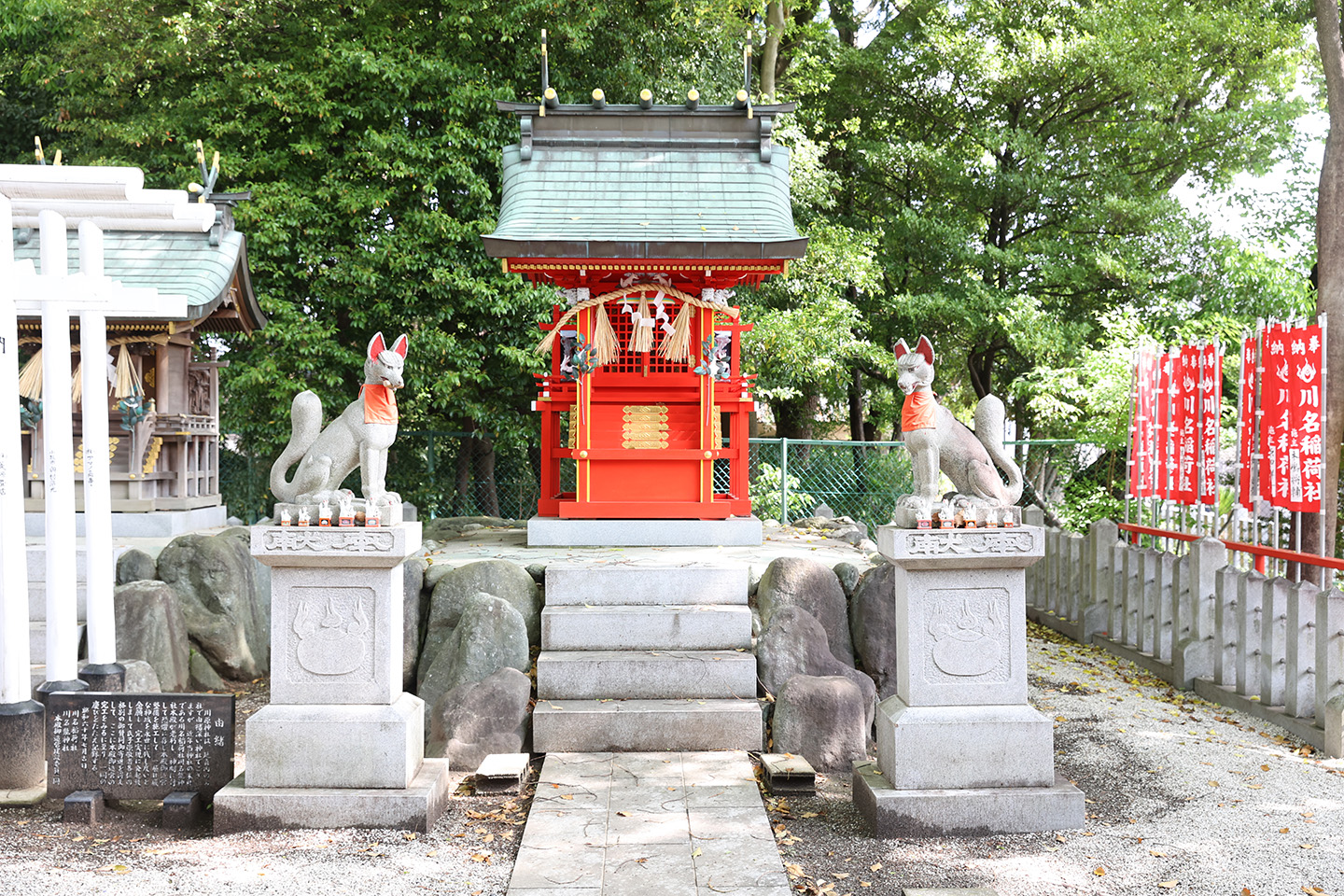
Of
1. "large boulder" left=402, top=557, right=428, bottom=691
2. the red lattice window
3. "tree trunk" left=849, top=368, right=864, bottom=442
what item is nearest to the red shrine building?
the red lattice window

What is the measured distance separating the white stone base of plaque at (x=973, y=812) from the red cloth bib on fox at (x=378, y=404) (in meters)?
3.35

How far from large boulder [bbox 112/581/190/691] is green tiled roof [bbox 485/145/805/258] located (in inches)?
160

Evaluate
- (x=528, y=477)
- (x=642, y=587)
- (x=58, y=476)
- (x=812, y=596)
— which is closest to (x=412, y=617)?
(x=642, y=587)

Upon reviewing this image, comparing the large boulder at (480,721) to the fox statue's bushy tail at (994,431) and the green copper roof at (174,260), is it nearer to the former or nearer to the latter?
the fox statue's bushy tail at (994,431)

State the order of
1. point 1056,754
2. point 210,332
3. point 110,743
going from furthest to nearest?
point 210,332
point 1056,754
point 110,743

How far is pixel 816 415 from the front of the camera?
1872 centimetres

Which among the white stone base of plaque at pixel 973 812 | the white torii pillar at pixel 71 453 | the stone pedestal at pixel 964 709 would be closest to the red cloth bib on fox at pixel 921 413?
the stone pedestal at pixel 964 709

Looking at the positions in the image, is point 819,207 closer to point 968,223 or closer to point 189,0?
point 968,223

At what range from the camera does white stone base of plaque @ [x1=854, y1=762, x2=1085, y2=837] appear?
181 inches

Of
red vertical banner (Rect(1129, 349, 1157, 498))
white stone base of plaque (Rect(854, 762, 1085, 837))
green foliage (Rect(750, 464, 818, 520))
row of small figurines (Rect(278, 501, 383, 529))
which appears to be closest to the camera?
white stone base of plaque (Rect(854, 762, 1085, 837))

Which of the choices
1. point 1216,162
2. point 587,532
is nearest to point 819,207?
point 1216,162

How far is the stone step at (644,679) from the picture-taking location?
6.21 metres

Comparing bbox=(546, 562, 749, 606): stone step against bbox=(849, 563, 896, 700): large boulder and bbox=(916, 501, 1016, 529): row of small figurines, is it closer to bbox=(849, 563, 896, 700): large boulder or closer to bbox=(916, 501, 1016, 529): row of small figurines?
bbox=(849, 563, 896, 700): large boulder

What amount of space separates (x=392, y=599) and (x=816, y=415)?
1452 cm
